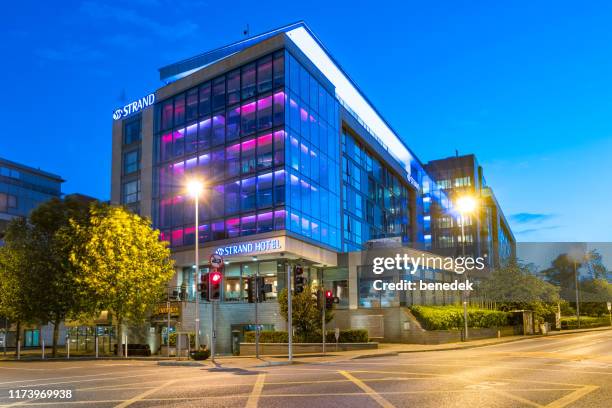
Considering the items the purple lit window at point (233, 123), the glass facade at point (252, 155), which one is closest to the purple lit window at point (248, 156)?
the glass facade at point (252, 155)

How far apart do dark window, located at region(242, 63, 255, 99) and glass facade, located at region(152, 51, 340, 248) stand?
89 millimetres

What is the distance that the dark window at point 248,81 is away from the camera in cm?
5712

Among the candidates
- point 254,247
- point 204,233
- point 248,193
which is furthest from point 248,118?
point 254,247

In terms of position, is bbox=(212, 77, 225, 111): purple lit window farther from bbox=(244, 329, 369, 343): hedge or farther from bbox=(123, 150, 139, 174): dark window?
bbox=(244, 329, 369, 343): hedge

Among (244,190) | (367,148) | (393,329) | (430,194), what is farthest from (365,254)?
(430,194)

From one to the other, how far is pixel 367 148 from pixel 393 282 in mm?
23356

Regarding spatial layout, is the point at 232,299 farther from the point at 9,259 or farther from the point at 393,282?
the point at 9,259

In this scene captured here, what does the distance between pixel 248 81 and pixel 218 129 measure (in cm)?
532

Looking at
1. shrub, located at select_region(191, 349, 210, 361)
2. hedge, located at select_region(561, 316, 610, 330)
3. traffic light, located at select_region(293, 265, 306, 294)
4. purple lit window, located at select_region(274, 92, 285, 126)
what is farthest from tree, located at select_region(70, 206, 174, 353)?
hedge, located at select_region(561, 316, 610, 330)

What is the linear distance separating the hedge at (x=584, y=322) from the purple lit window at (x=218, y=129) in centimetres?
4870

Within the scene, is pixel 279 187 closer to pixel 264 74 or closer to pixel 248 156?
pixel 248 156

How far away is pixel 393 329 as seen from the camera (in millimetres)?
52531

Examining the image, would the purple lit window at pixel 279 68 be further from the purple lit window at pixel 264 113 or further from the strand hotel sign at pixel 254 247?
the strand hotel sign at pixel 254 247

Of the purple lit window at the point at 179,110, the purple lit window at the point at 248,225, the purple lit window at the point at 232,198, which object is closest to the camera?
the purple lit window at the point at 248,225
